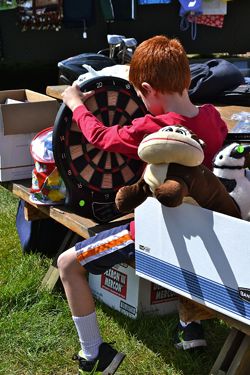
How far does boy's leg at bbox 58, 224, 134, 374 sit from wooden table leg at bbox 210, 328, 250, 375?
1.11 ft

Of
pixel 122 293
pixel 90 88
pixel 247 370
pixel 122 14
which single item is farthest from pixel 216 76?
pixel 122 14

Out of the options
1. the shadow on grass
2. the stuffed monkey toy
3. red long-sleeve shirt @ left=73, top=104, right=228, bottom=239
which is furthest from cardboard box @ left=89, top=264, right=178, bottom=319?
the stuffed monkey toy

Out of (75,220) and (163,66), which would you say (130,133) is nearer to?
(163,66)

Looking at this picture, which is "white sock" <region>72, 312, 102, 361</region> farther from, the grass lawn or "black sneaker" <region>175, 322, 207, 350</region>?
"black sneaker" <region>175, 322, 207, 350</region>

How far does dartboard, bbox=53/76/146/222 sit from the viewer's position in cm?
233

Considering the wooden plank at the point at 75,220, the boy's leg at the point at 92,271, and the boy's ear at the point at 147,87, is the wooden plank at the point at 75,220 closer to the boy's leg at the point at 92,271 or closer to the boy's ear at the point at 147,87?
the boy's leg at the point at 92,271

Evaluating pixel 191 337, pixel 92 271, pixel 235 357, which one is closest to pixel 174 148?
pixel 92 271

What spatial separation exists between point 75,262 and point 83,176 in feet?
1.15

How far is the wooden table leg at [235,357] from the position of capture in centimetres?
203

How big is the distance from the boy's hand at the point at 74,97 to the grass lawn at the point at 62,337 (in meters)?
0.96

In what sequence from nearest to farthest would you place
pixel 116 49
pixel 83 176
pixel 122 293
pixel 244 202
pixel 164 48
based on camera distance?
pixel 244 202
pixel 164 48
pixel 83 176
pixel 122 293
pixel 116 49

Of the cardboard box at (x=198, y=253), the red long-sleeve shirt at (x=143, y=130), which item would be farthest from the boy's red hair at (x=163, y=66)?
the cardboard box at (x=198, y=253)

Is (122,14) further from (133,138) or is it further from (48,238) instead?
(133,138)

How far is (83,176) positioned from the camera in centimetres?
238
